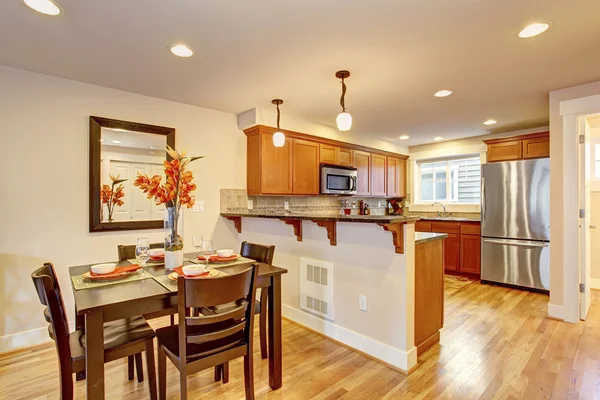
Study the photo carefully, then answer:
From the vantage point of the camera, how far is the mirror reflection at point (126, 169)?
3035 mm

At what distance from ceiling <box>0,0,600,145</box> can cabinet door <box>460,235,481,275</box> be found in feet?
7.06

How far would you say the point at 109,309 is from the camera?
56.1 inches

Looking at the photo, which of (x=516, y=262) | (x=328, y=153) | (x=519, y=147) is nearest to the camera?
(x=516, y=262)

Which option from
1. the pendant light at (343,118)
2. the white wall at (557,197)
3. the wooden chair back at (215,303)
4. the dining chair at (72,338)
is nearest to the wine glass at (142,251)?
the dining chair at (72,338)

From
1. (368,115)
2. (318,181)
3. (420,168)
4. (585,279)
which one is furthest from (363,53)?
(420,168)

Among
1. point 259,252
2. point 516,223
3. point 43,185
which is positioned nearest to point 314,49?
point 259,252

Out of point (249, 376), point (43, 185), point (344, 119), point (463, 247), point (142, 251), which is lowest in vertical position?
point (249, 376)

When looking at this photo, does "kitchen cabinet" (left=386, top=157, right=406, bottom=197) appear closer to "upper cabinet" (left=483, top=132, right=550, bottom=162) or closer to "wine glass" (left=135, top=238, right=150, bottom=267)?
"upper cabinet" (left=483, top=132, right=550, bottom=162)

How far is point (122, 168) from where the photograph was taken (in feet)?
10.3

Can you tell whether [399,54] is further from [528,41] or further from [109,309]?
[109,309]

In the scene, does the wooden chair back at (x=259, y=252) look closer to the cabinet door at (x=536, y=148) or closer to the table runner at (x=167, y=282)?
the table runner at (x=167, y=282)

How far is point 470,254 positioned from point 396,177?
200 centimetres

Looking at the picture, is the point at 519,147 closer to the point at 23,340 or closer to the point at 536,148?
the point at 536,148

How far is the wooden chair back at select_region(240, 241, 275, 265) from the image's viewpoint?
2400mm
